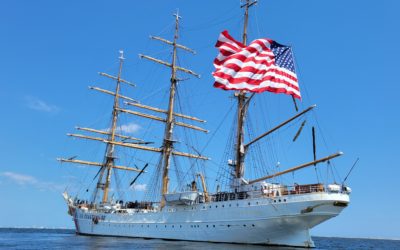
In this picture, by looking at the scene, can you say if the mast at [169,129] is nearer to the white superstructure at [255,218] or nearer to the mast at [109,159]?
the white superstructure at [255,218]

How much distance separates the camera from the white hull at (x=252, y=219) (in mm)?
31328

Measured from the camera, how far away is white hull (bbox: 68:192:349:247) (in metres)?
31.3

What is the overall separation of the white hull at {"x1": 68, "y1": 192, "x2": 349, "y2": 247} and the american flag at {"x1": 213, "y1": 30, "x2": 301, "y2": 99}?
8828mm

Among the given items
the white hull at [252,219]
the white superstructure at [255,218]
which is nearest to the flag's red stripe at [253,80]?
the white superstructure at [255,218]

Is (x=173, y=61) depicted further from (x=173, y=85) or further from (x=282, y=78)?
(x=282, y=78)

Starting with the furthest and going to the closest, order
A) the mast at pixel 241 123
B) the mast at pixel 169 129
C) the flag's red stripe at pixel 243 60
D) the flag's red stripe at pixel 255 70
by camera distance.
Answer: the mast at pixel 169 129 < the mast at pixel 241 123 < the flag's red stripe at pixel 243 60 < the flag's red stripe at pixel 255 70

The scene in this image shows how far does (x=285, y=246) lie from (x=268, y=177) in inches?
219

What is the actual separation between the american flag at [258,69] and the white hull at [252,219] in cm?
883

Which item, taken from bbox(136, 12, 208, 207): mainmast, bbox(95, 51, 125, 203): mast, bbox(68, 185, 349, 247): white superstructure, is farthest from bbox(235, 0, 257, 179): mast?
bbox(95, 51, 125, 203): mast

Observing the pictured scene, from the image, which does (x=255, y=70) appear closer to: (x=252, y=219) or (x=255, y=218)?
(x=255, y=218)

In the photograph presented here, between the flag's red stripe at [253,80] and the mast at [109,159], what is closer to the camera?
the flag's red stripe at [253,80]

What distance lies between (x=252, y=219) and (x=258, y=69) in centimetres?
1247

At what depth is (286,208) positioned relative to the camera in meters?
32.1

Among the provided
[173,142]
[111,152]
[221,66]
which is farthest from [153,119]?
[221,66]
